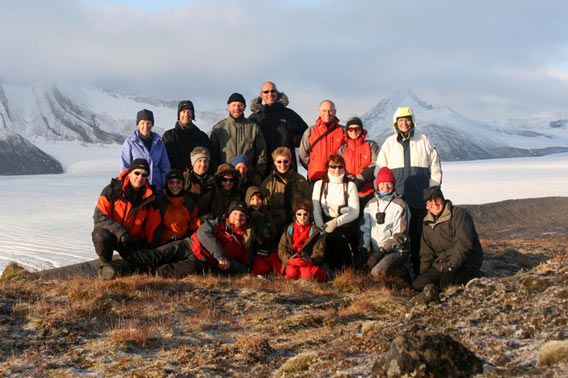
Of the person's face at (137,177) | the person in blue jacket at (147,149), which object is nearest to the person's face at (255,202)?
the person's face at (137,177)

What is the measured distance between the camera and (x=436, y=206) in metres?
8.72

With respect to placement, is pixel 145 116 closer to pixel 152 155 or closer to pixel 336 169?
pixel 152 155

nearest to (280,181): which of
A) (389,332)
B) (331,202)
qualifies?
(331,202)

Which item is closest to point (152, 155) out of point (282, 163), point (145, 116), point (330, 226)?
point (145, 116)

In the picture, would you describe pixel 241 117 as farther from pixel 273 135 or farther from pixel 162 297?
pixel 162 297

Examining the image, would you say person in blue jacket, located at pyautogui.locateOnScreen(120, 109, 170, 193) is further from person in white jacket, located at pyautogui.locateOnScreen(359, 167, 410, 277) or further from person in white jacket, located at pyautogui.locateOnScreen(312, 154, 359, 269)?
person in white jacket, located at pyautogui.locateOnScreen(359, 167, 410, 277)

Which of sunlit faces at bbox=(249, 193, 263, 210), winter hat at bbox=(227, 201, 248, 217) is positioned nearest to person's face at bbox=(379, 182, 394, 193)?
sunlit faces at bbox=(249, 193, 263, 210)

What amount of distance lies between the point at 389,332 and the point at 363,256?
4037 millimetres

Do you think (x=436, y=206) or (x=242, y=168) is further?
(x=242, y=168)

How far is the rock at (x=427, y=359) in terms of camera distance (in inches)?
158

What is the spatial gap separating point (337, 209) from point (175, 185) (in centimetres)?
285

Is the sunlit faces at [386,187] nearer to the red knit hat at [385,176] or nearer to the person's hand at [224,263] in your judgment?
the red knit hat at [385,176]

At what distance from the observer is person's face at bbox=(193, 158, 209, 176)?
33.1ft

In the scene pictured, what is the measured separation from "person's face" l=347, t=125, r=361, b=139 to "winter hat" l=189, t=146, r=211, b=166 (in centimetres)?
261
